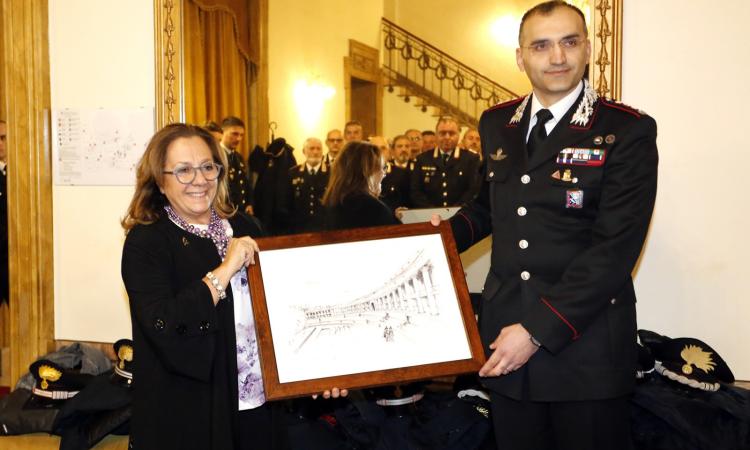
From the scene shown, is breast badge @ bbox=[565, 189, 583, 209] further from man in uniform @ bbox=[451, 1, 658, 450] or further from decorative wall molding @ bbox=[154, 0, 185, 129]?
decorative wall molding @ bbox=[154, 0, 185, 129]

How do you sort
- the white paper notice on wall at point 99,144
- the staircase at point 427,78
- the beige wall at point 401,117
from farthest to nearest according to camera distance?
the staircase at point 427,78 → the beige wall at point 401,117 → the white paper notice on wall at point 99,144

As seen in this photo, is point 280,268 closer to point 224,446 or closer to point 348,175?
point 224,446

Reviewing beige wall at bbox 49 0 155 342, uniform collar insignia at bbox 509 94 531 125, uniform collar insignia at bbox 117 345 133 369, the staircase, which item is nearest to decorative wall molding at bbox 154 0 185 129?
beige wall at bbox 49 0 155 342

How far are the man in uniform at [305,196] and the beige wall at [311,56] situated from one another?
0.39m

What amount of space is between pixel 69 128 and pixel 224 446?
2622mm

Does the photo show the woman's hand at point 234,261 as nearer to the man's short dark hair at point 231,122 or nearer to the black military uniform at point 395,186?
the black military uniform at point 395,186

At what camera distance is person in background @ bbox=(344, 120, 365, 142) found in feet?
18.6

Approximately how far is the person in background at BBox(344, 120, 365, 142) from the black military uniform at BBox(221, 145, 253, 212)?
1144mm

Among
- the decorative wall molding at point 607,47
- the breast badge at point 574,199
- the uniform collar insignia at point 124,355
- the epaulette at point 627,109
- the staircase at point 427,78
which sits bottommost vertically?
the uniform collar insignia at point 124,355

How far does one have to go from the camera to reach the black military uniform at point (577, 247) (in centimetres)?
170

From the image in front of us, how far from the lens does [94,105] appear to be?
383cm

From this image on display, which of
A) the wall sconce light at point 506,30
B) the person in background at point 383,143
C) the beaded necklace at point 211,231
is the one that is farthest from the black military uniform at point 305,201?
the beaded necklace at point 211,231

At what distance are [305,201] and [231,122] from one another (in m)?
0.74

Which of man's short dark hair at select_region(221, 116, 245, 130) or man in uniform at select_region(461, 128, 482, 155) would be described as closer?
man's short dark hair at select_region(221, 116, 245, 130)
